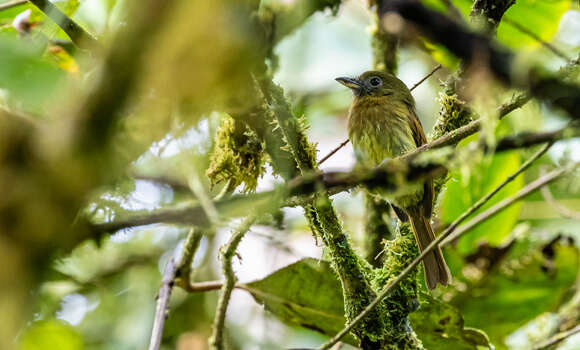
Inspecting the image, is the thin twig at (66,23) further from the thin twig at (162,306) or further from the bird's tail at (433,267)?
the bird's tail at (433,267)

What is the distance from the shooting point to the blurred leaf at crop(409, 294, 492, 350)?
264 cm

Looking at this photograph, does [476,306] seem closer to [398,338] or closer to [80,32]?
[398,338]

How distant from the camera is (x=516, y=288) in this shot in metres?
3.47

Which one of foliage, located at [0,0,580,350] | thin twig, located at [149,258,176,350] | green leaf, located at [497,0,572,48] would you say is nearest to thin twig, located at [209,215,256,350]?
foliage, located at [0,0,580,350]

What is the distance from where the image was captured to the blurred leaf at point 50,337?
259 centimetres

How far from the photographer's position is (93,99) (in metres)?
0.67

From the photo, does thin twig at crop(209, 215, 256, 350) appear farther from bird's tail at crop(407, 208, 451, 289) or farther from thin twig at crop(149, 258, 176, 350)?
bird's tail at crop(407, 208, 451, 289)

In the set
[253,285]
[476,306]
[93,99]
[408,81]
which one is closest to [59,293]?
[253,285]

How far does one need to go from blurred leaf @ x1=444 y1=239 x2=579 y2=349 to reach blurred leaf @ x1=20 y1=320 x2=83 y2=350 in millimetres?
1853

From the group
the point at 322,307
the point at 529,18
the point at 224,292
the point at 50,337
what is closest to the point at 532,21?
the point at 529,18

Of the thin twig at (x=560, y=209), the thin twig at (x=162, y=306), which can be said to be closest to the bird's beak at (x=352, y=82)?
the thin twig at (x=560, y=209)

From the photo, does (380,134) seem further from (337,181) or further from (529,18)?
(337,181)

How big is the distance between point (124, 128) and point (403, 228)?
2.04 metres

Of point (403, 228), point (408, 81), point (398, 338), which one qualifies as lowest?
point (398, 338)
